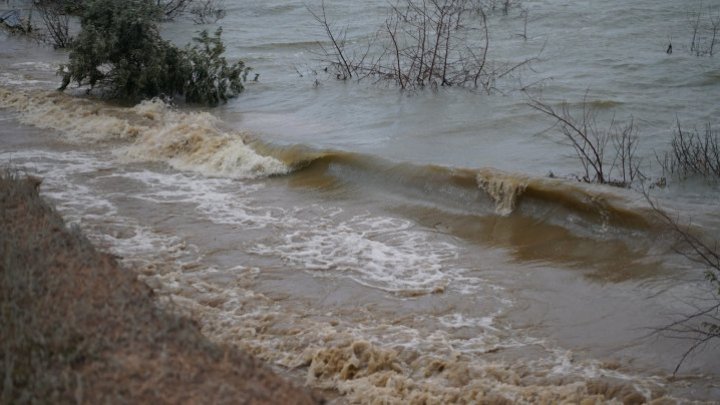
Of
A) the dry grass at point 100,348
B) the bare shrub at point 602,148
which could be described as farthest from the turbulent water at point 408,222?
the dry grass at point 100,348

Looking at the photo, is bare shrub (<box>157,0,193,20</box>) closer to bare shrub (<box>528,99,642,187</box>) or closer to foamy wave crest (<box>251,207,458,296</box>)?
bare shrub (<box>528,99,642,187</box>)

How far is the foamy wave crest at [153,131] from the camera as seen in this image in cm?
1038

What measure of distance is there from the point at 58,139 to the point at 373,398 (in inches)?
310

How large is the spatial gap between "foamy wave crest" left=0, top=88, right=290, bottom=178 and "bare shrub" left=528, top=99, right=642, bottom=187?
3.47 metres

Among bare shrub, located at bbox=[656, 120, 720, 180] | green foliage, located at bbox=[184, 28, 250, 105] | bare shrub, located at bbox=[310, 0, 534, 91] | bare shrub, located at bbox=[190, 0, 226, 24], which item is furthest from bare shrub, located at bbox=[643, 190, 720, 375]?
bare shrub, located at bbox=[190, 0, 226, 24]

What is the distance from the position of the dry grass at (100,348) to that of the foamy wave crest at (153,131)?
19.9 ft

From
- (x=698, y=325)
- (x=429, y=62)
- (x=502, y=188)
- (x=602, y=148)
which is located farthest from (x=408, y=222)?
(x=429, y=62)

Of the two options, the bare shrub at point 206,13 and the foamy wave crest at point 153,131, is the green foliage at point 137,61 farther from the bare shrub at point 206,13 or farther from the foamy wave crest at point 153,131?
the bare shrub at point 206,13

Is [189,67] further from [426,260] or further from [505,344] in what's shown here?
[505,344]

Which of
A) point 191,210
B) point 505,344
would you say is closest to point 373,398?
point 505,344

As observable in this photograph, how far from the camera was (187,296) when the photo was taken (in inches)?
251

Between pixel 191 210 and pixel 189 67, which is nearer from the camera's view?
pixel 191 210

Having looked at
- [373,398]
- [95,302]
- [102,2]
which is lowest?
[373,398]

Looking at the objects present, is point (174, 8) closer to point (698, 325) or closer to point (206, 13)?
point (206, 13)
